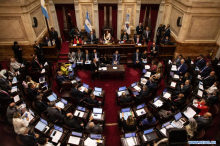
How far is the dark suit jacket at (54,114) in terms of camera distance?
5512 millimetres

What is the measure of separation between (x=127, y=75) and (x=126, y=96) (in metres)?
2.89

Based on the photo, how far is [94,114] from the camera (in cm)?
583

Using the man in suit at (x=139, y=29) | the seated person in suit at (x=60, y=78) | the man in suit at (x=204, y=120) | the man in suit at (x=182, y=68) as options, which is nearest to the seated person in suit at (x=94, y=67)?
the seated person in suit at (x=60, y=78)

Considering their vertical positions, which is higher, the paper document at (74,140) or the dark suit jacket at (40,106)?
the dark suit jacket at (40,106)

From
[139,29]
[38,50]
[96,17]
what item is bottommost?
[38,50]

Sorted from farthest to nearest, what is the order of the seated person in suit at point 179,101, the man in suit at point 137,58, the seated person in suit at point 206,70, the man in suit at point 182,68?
the man in suit at point 137,58, the man in suit at point 182,68, the seated person in suit at point 206,70, the seated person in suit at point 179,101

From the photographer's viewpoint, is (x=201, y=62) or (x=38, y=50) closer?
(x=201, y=62)

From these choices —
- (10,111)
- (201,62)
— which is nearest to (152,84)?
(201,62)

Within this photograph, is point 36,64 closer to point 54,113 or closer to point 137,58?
point 54,113

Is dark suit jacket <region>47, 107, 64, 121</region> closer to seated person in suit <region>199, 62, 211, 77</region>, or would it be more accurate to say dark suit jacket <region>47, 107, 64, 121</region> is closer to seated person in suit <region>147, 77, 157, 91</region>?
seated person in suit <region>147, 77, 157, 91</region>

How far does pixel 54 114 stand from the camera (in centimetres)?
554

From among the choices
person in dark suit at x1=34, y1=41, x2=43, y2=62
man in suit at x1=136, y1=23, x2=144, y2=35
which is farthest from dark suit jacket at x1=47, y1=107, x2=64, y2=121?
man in suit at x1=136, y1=23, x2=144, y2=35

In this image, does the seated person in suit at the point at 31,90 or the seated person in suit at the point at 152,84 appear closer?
the seated person in suit at the point at 31,90

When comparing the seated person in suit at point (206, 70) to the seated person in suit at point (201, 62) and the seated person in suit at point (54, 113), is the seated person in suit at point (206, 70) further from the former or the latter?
the seated person in suit at point (54, 113)
